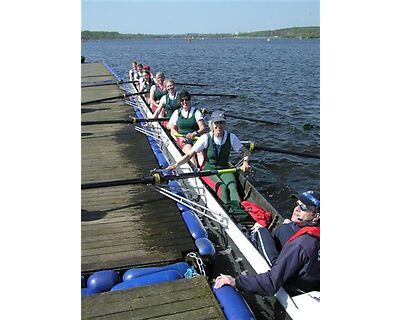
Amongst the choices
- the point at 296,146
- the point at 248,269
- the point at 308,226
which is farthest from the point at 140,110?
the point at 308,226

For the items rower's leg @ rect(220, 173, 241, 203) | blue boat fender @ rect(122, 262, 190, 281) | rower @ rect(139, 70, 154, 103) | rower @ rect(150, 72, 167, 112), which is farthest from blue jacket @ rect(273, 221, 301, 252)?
rower @ rect(139, 70, 154, 103)

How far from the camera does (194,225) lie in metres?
6.36

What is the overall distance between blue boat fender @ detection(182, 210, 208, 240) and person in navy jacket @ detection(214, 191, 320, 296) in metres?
1.90

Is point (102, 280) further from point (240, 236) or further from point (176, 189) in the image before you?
point (176, 189)

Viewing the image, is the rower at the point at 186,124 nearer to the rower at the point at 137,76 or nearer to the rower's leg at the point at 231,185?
the rower's leg at the point at 231,185

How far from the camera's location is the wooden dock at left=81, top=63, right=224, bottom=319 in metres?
4.19

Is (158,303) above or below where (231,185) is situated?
below

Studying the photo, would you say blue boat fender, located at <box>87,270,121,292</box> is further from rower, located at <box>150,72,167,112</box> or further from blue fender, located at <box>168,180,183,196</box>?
rower, located at <box>150,72,167,112</box>

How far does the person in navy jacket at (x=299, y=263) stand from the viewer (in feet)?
12.4

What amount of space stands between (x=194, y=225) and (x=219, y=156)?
1.61m

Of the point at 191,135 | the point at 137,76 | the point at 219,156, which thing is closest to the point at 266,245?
the point at 219,156

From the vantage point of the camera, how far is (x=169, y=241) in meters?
6.08
